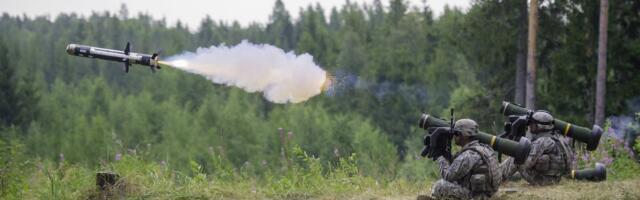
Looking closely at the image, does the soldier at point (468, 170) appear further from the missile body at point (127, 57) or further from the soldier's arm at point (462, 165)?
the missile body at point (127, 57)

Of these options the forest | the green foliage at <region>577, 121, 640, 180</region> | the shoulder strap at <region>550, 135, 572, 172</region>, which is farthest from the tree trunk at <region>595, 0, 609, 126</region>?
the shoulder strap at <region>550, 135, 572, 172</region>

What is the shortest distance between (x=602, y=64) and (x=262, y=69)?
10.9 metres

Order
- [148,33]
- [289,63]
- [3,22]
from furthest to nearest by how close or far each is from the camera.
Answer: [3,22] → [148,33] → [289,63]

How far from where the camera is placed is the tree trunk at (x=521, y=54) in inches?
1062

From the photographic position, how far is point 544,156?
1277 cm

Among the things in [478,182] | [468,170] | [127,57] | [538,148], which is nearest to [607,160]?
[538,148]

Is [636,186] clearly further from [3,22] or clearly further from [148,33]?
[3,22]

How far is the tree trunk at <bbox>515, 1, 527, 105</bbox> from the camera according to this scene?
27.0 meters

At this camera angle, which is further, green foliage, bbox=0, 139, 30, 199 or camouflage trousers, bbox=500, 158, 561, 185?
camouflage trousers, bbox=500, 158, 561, 185

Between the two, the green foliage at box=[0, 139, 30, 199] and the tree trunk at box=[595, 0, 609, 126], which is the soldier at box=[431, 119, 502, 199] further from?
the tree trunk at box=[595, 0, 609, 126]

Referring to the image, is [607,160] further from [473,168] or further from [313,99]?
[313,99]

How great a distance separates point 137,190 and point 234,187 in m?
1.41

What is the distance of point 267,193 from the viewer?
1180 centimetres

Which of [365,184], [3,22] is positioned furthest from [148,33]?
[365,184]
